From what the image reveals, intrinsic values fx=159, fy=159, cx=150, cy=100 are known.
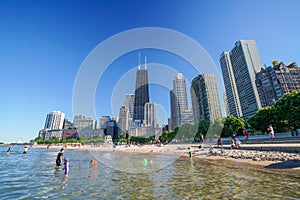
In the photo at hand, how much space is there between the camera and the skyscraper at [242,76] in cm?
12950

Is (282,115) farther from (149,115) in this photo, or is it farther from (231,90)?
(149,115)

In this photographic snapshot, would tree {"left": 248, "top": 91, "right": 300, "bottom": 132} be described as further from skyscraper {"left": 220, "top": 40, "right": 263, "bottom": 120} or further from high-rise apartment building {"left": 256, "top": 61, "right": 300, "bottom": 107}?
skyscraper {"left": 220, "top": 40, "right": 263, "bottom": 120}

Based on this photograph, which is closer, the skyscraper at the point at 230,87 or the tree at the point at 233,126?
the tree at the point at 233,126

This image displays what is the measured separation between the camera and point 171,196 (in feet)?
28.3

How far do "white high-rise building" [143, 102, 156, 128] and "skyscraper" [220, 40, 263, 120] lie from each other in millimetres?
78856

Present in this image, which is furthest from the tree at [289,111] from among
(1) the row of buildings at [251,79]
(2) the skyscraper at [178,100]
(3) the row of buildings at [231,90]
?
(2) the skyscraper at [178,100]

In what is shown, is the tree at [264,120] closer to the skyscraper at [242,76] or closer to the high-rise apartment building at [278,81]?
the high-rise apartment building at [278,81]

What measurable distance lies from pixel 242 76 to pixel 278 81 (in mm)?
43715

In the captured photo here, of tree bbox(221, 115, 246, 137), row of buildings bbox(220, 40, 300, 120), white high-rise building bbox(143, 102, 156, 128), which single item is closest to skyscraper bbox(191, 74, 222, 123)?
row of buildings bbox(220, 40, 300, 120)

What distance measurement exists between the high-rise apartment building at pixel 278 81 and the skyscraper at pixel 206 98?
107ft

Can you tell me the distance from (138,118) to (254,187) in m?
179

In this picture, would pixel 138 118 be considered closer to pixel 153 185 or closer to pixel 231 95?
pixel 231 95

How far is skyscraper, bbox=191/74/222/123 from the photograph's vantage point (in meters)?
131

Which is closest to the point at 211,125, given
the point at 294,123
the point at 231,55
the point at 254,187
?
the point at 294,123
